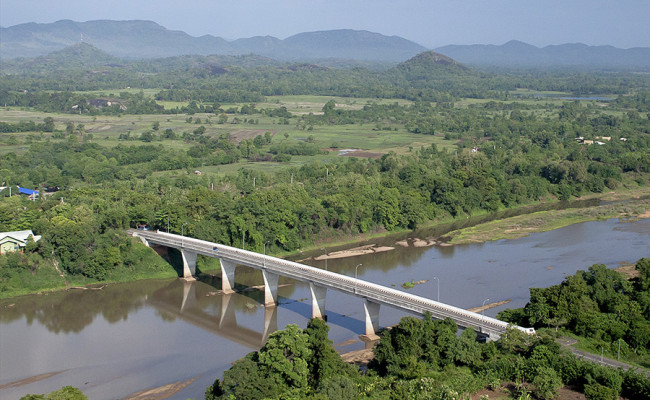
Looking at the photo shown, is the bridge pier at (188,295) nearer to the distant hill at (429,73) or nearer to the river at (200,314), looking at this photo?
the river at (200,314)

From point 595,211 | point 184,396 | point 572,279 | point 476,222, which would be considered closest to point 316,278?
point 184,396

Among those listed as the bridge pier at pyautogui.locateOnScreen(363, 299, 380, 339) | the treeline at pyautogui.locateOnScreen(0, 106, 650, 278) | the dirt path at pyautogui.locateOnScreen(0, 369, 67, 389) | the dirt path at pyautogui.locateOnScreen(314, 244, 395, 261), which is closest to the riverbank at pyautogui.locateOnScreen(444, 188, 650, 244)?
the treeline at pyautogui.locateOnScreen(0, 106, 650, 278)

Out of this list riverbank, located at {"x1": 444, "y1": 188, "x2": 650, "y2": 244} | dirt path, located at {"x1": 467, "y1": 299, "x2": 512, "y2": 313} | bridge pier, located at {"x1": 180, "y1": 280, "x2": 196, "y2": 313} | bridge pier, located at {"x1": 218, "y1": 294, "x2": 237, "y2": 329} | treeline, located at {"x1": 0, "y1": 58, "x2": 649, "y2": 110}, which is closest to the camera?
bridge pier, located at {"x1": 218, "y1": 294, "x2": 237, "y2": 329}

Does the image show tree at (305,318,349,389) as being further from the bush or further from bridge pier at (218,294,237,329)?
bridge pier at (218,294,237,329)

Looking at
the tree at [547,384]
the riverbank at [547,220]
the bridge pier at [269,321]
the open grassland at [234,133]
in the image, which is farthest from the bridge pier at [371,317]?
the open grassland at [234,133]

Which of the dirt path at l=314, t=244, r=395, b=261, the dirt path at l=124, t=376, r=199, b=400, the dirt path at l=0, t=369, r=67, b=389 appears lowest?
the dirt path at l=314, t=244, r=395, b=261

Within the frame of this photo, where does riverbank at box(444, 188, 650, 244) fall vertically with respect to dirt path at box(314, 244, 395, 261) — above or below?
below

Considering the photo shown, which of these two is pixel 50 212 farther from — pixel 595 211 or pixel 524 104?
pixel 524 104

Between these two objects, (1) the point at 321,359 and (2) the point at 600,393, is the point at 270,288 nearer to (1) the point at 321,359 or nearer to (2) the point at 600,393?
(1) the point at 321,359
